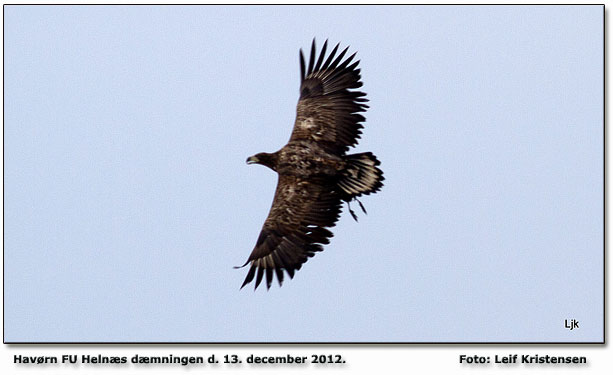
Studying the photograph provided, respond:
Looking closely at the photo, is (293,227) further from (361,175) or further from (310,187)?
(361,175)

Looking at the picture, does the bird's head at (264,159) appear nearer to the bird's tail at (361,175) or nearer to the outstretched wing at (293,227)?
the outstretched wing at (293,227)

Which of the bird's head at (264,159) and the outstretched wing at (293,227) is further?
the bird's head at (264,159)

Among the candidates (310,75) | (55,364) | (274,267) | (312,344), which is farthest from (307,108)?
(55,364)

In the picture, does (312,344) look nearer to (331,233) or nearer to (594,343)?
(331,233)

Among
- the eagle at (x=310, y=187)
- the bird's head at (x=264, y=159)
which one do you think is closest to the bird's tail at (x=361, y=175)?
the eagle at (x=310, y=187)

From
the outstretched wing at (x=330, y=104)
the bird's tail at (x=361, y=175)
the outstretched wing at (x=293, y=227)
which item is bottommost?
the outstretched wing at (x=293, y=227)

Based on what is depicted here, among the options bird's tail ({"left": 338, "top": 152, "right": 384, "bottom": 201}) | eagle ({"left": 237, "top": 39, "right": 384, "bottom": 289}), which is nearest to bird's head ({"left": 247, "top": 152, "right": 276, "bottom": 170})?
eagle ({"left": 237, "top": 39, "right": 384, "bottom": 289})

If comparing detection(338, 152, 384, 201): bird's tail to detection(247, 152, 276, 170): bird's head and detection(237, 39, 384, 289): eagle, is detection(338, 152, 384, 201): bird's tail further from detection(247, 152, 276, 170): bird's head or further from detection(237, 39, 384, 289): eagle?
detection(247, 152, 276, 170): bird's head
